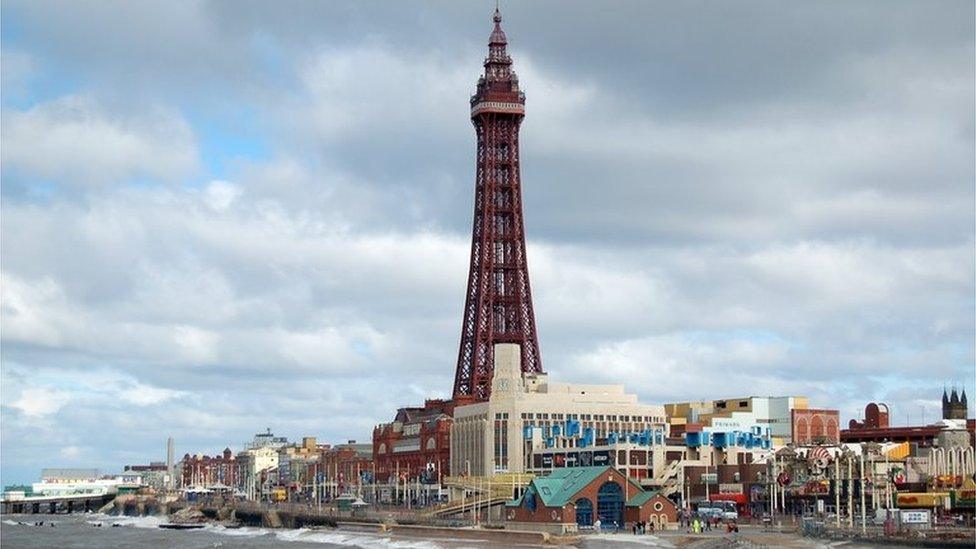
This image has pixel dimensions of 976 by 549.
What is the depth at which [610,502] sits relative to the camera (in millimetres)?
93812

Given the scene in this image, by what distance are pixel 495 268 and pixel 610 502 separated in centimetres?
5158

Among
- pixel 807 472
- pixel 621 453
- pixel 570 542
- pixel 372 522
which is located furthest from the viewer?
pixel 621 453

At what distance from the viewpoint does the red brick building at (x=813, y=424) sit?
143750 mm

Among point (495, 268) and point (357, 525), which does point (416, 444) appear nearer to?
point (495, 268)

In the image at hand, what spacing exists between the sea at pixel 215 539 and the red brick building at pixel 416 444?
18647mm

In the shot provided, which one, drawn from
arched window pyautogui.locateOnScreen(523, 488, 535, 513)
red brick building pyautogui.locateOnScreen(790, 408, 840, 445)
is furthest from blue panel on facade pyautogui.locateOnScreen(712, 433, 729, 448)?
arched window pyautogui.locateOnScreen(523, 488, 535, 513)

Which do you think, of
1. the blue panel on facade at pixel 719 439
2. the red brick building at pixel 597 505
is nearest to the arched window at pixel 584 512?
the red brick building at pixel 597 505

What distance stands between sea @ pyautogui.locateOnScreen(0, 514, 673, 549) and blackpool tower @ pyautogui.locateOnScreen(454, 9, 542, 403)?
25.5 meters

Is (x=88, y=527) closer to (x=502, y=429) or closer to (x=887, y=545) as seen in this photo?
(x=502, y=429)

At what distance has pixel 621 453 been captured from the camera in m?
119

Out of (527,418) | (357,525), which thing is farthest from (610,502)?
(527,418)

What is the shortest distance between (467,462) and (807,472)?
127ft

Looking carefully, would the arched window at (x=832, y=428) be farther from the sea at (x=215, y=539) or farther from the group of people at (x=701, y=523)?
the sea at (x=215, y=539)

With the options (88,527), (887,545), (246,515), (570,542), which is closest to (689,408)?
(246,515)
